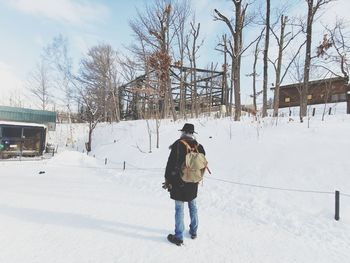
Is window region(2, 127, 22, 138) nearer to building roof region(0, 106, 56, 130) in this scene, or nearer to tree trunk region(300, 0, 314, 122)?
building roof region(0, 106, 56, 130)

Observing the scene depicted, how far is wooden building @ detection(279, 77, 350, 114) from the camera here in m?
28.7

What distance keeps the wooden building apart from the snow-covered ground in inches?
852

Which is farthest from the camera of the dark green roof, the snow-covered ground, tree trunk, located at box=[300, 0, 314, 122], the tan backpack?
the dark green roof

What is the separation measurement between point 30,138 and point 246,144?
15131mm

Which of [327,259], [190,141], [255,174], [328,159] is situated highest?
[190,141]

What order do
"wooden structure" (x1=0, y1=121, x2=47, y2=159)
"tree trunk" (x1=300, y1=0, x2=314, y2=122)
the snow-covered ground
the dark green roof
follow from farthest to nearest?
the dark green roof → "wooden structure" (x1=0, y1=121, x2=47, y2=159) → "tree trunk" (x1=300, y1=0, x2=314, y2=122) → the snow-covered ground

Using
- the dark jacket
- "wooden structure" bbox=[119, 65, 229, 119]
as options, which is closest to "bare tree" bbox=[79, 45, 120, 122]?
"wooden structure" bbox=[119, 65, 229, 119]

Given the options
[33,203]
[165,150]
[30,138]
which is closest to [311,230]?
[33,203]

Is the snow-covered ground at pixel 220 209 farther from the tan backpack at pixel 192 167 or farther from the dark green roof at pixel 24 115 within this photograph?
the dark green roof at pixel 24 115

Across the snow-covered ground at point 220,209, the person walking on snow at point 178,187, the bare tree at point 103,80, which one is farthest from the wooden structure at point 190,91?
the person walking on snow at point 178,187

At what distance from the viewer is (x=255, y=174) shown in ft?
24.7

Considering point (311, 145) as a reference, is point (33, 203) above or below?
below

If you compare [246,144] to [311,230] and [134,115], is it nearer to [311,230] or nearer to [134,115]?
[311,230]

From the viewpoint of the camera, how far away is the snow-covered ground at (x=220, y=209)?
395 centimetres
